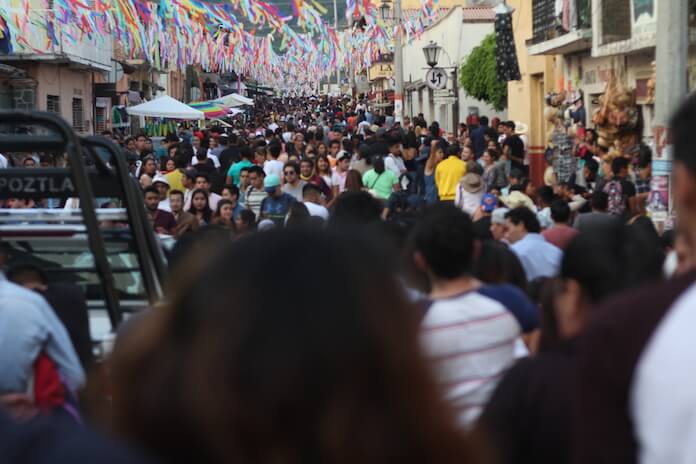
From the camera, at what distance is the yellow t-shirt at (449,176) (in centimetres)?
1538

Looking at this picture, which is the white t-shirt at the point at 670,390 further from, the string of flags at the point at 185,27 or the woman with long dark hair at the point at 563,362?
the string of flags at the point at 185,27

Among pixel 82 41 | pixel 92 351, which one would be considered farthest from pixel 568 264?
pixel 82 41

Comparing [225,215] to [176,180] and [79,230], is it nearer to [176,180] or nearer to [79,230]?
[176,180]

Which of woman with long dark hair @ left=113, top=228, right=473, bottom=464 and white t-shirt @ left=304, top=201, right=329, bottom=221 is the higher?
woman with long dark hair @ left=113, top=228, right=473, bottom=464

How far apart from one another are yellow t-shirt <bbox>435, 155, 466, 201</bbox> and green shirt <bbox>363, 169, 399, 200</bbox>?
0.62m

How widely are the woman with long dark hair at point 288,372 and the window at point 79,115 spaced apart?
3775 centimetres

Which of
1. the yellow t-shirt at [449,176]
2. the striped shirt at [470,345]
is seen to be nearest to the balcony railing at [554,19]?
the yellow t-shirt at [449,176]

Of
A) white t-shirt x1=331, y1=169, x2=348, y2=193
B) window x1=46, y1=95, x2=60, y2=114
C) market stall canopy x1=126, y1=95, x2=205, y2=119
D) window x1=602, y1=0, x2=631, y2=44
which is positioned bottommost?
white t-shirt x1=331, y1=169, x2=348, y2=193

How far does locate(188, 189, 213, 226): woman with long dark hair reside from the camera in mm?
11836

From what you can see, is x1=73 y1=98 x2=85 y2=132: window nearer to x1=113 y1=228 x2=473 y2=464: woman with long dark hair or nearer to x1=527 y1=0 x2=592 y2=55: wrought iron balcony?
x1=527 y1=0 x2=592 y2=55: wrought iron balcony

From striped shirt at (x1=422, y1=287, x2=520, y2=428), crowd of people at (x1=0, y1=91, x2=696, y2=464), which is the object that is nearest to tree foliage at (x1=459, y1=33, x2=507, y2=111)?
crowd of people at (x1=0, y1=91, x2=696, y2=464)

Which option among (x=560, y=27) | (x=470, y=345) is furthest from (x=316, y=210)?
(x=560, y=27)

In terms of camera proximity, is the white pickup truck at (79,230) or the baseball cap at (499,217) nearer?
the white pickup truck at (79,230)

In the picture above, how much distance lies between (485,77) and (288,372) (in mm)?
31401
